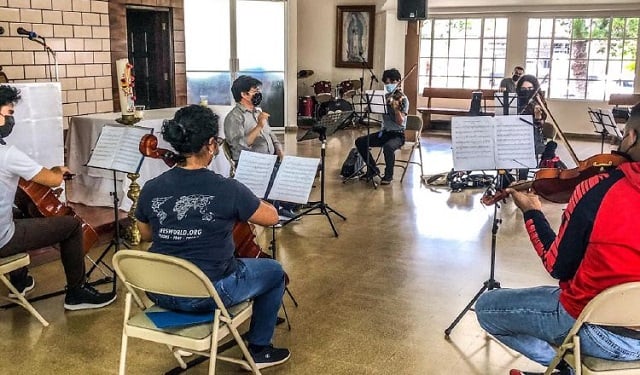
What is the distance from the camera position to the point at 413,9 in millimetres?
9180

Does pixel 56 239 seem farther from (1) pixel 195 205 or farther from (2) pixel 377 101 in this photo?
(2) pixel 377 101

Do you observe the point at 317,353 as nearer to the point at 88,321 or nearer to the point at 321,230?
the point at 88,321

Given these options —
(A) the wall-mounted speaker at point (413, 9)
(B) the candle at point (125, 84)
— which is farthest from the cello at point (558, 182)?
(A) the wall-mounted speaker at point (413, 9)

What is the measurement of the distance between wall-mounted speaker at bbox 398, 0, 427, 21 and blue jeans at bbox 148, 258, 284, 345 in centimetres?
711

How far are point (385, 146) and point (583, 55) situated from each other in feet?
18.2

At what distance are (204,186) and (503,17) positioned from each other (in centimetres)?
996

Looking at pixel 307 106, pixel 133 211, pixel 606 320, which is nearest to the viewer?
pixel 606 320

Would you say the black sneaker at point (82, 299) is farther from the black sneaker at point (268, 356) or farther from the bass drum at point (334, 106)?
the bass drum at point (334, 106)

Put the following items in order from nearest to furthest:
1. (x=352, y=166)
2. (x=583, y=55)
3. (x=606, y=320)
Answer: (x=606, y=320)
(x=352, y=166)
(x=583, y=55)

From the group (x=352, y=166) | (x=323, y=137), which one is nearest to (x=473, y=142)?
(x=323, y=137)

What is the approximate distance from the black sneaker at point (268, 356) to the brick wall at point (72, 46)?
4.47 meters

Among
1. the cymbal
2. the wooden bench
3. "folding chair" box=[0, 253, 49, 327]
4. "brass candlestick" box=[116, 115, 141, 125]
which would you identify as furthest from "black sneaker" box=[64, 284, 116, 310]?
the cymbal

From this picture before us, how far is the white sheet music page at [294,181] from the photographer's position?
3.76 m

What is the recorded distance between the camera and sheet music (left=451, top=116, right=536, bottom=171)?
3.54 m
